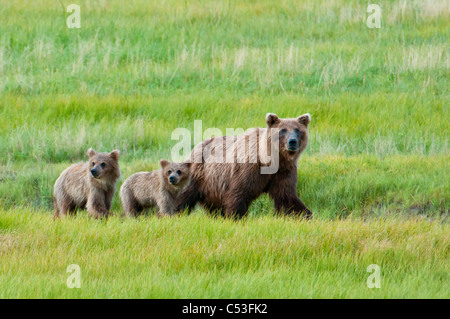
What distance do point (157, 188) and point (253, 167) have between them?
4.96ft

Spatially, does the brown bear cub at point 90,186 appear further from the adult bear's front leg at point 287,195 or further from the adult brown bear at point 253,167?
the adult bear's front leg at point 287,195

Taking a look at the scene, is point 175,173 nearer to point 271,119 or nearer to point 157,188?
point 157,188

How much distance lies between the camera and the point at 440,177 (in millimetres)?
10023

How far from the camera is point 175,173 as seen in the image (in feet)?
30.7

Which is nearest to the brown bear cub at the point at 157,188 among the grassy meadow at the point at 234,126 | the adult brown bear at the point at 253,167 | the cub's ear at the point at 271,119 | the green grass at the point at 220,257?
the adult brown bear at the point at 253,167

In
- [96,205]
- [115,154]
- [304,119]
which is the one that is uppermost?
[304,119]

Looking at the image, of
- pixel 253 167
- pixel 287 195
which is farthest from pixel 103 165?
pixel 287 195

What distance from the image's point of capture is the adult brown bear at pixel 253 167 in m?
8.67

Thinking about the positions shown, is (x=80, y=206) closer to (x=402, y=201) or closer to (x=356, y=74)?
(x=402, y=201)

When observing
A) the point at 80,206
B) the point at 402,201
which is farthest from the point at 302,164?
the point at 80,206

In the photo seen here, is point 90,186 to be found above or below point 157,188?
above

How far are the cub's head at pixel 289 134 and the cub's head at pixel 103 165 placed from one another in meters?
2.14

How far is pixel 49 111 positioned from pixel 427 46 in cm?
813

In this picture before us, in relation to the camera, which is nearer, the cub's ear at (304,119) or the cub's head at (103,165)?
the cub's ear at (304,119)
